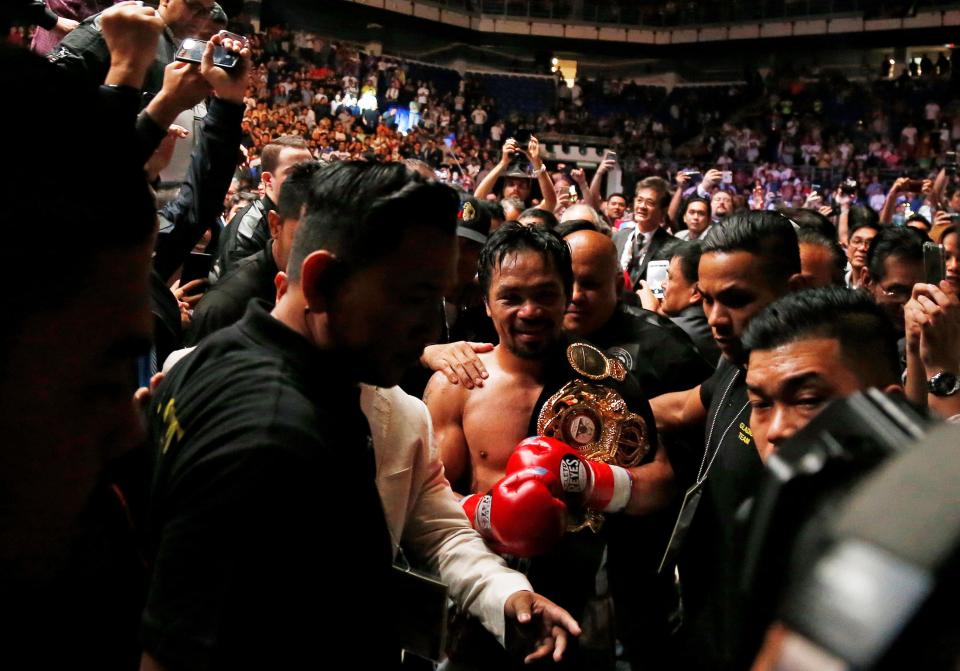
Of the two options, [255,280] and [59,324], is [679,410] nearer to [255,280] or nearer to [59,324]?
[255,280]

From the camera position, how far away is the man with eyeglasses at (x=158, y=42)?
205cm

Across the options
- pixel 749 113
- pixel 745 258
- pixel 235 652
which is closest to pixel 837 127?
pixel 749 113

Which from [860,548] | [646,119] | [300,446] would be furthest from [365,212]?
[646,119]

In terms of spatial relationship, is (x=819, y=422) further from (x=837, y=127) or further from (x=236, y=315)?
(x=837, y=127)

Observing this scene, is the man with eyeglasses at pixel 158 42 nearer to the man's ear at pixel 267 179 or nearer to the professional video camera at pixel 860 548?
the man's ear at pixel 267 179

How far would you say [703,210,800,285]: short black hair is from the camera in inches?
102

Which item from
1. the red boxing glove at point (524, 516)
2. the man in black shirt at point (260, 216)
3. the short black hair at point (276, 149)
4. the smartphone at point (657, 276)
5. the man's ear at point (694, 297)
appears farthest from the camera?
the smartphone at point (657, 276)

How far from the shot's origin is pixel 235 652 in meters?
0.98

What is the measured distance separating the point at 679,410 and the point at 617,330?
1.51 ft

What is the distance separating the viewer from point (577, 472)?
206 cm

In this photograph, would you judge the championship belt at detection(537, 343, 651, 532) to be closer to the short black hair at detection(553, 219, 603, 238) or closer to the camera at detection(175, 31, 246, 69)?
the short black hair at detection(553, 219, 603, 238)

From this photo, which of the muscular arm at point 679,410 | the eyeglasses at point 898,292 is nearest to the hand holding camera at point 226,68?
the muscular arm at point 679,410

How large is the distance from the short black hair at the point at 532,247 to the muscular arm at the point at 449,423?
341 millimetres

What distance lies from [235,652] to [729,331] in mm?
1895
